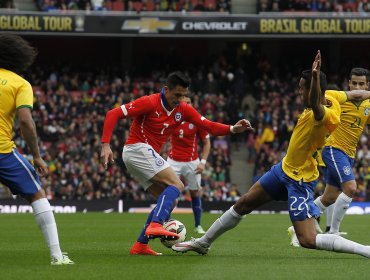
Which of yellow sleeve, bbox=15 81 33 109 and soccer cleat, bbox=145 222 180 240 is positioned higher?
yellow sleeve, bbox=15 81 33 109

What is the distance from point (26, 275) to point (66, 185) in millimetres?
22542

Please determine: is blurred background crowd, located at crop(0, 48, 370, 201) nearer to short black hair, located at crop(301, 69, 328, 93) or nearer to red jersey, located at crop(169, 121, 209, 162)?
red jersey, located at crop(169, 121, 209, 162)

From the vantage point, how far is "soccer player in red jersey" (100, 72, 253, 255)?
39.3 feet

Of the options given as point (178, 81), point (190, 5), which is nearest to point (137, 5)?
point (190, 5)

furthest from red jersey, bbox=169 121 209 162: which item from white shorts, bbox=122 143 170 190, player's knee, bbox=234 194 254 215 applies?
player's knee, bbox=234 194 254 215

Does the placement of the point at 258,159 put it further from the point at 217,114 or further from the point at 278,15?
the point at 278,15

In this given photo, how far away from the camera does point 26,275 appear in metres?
9.39

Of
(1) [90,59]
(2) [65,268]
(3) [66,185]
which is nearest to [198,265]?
(2) [65,268]

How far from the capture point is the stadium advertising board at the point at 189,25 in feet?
127

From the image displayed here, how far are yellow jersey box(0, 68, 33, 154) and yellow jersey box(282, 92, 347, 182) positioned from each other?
123 inches

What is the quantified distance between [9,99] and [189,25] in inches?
1168

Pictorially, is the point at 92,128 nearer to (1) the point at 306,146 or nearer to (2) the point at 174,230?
(2) the point at 174,230

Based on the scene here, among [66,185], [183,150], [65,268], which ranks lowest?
[66,185]

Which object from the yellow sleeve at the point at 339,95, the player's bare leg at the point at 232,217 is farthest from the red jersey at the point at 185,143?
the player's bare leg at the point at 232,217
